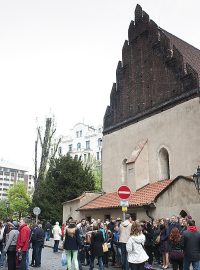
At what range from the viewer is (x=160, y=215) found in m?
18.8

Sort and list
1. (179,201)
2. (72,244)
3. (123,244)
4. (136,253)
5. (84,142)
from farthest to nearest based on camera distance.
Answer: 1. (84,142)
2. (179,201)
3. (123,244)
4. (72,244)
5. (136,253)

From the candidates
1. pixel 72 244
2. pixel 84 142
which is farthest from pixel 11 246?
pixel 84 142

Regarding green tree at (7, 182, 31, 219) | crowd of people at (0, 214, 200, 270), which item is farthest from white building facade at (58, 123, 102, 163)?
crowd of people at (0, 214, 200, 270)

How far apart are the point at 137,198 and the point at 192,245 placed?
39.3ft

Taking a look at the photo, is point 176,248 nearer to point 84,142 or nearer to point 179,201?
point 179,201

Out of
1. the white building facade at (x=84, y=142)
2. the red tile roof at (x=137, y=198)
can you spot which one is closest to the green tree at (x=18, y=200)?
the white building facade at (x=84, y=142)

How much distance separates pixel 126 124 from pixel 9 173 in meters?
181

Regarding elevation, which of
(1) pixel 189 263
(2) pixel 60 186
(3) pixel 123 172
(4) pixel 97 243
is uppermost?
(3) pixel 123 172

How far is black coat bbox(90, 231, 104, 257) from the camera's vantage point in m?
12.3

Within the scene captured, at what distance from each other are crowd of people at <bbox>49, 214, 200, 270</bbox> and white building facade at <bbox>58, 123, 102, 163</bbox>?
47509mm

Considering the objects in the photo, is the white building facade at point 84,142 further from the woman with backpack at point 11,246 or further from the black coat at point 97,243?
the woman with backpack at point 11,246

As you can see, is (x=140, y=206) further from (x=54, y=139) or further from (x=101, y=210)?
(x=54, y=139)

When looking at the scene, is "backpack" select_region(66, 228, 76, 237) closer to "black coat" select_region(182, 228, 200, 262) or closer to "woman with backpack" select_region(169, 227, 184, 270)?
"woman with backpack" select_region(169, 227, 184, 270)

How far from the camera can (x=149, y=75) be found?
25094mm
